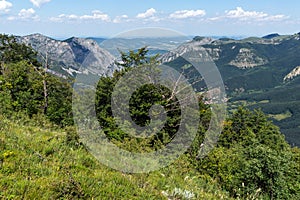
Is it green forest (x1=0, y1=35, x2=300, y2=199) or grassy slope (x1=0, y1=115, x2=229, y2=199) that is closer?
grassy slope (x1=0, y1=115, x2=229, y2=199)

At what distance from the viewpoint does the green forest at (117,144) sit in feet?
18.1

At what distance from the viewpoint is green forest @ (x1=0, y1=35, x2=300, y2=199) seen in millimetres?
5511

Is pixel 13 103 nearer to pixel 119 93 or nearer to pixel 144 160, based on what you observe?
pixel 119 93

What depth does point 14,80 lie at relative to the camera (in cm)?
2677

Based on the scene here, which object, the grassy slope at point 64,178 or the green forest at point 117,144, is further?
the green forest at point 117,144

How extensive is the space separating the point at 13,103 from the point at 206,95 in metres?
19.4

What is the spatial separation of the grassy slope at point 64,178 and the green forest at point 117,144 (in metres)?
0.02

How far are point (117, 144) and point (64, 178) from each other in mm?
5863

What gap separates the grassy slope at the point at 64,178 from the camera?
4801mm

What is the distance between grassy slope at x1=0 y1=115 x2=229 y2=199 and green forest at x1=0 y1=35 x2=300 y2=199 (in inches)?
0.7

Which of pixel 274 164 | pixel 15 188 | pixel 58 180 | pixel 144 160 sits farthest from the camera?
pixel 274 164

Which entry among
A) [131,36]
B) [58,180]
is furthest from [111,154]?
[131,36]

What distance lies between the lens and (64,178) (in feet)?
17.9

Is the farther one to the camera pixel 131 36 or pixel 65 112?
pixel 65 112
